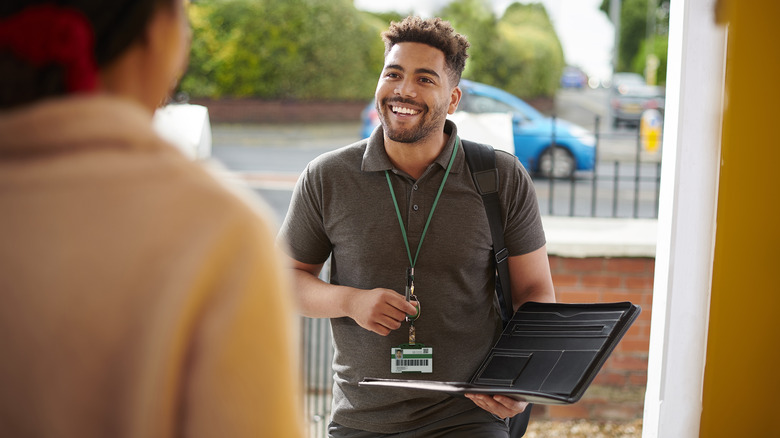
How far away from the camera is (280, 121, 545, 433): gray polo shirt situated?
2.32 meters

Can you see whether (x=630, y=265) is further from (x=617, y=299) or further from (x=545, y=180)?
(x=545, y=180)

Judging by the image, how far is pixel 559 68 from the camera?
22781 millimetres

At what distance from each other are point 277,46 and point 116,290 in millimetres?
21423

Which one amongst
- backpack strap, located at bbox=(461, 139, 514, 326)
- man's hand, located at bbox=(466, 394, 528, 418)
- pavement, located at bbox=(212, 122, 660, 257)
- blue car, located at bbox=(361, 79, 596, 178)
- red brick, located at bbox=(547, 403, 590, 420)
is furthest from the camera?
blue car, located at bbox=(361, 79, 596, 178)

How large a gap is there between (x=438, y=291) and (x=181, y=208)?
5.28 feet

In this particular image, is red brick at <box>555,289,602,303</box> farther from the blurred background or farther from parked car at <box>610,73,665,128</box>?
parked car at <box>610,73,665,128</box>

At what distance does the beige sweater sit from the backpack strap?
5.42 feet

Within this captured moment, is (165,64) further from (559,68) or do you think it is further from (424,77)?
(559,68)

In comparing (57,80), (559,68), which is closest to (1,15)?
(57,80)

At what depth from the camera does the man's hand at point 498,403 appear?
2.08 m

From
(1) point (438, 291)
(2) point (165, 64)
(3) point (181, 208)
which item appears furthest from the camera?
(1) point (438, 291)

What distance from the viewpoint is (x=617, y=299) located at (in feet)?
14.3

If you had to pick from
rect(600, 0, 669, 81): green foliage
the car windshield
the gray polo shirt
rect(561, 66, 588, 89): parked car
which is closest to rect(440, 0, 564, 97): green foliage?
the car windshield

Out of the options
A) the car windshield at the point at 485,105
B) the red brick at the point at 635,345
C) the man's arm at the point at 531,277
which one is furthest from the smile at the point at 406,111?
the car windshield at the point at 485,105
